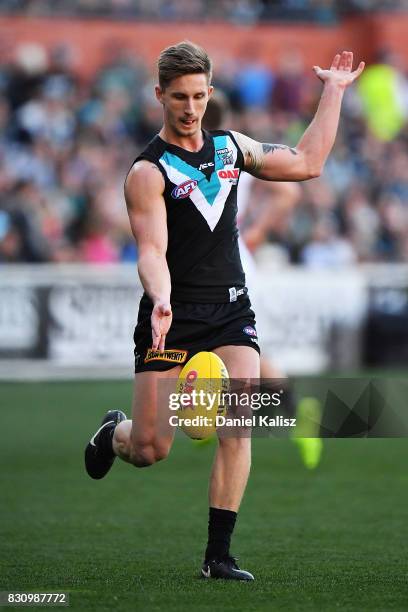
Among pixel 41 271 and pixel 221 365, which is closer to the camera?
pixel 221 365

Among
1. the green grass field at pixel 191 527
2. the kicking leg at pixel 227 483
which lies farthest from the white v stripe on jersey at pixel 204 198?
the green grass field at pixel 191 527

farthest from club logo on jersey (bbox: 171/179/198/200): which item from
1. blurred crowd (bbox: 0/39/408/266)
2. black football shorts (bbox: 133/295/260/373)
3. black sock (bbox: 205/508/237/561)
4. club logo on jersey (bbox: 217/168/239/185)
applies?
blurred crowd (bbox: 0/39/408/266)

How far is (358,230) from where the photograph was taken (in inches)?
785

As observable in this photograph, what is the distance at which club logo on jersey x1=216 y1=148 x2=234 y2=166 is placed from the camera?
6617mm

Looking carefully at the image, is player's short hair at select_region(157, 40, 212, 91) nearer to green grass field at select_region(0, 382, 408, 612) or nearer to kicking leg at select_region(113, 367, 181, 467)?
kicking leg at select_region(113, 367, 181, 467)

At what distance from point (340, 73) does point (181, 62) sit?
34.0 inches

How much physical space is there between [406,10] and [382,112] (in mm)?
3071

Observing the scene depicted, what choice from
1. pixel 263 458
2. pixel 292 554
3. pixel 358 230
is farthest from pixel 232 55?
pixel 292 554

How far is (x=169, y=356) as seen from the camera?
654 cm

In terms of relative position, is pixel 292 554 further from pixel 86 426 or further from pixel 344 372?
pixel 344 372

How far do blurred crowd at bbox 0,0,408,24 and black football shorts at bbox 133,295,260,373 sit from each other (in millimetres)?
15819

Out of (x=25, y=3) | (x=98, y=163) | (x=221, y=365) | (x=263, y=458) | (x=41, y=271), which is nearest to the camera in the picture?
(x=221, y=365)

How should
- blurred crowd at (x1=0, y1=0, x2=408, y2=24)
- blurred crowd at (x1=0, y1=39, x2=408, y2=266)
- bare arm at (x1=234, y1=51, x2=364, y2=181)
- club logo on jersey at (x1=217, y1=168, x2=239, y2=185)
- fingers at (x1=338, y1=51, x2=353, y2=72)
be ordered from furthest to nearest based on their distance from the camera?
blurred crowd at (x1=0, y1=0, x2=408, y2=24) → blurred crowd at (x1=0, y1=39, x2=408, y2=266) → fingers at (x1=338, y1=51, x2=353, y2=72) → bare arm at (x1=234, y1=51, x2=364, y2=181) → club logo on jersey at (x1=217, y1=168, x2=239, y2=185)

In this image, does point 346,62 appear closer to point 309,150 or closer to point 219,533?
point 309,150
